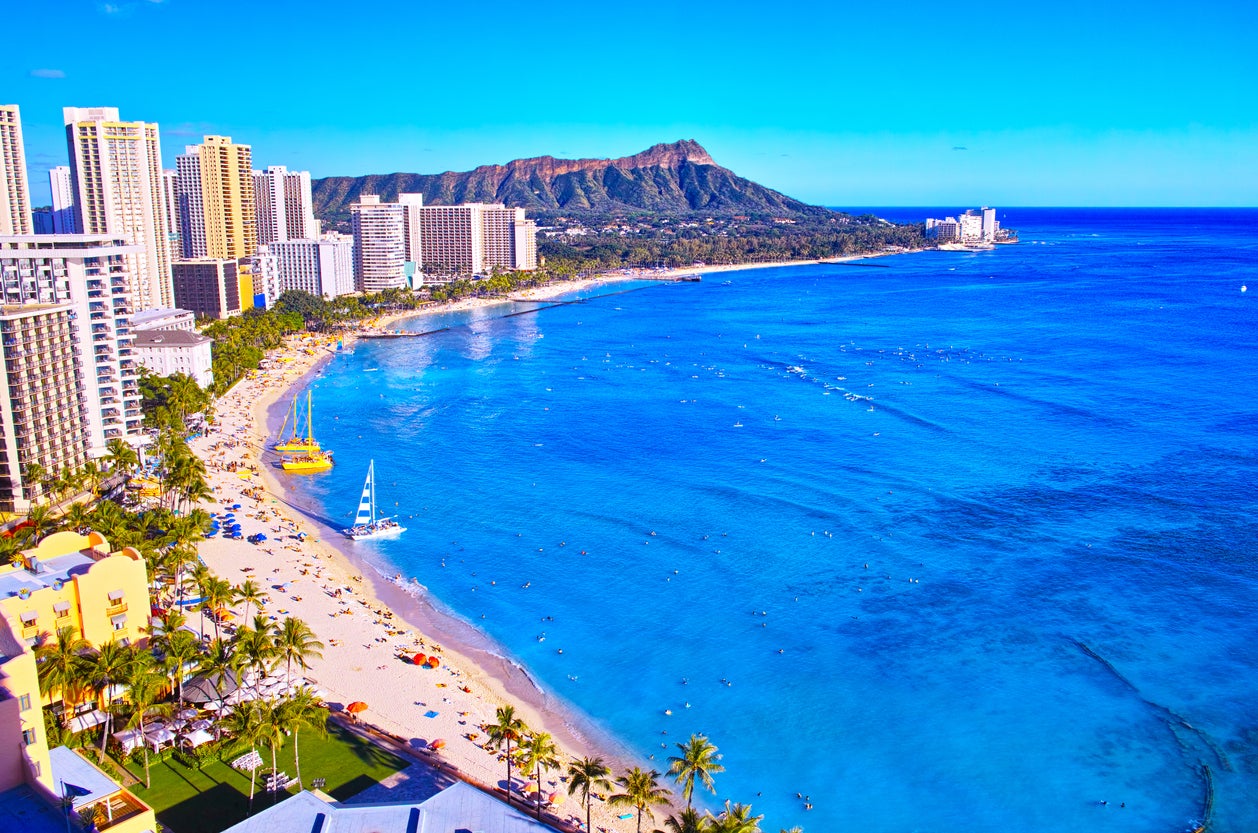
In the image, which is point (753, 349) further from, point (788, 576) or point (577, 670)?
point (577, 670)

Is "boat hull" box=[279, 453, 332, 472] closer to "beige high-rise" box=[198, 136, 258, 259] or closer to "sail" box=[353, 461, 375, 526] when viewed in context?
"sail" box=[353, 461, 375, 526]

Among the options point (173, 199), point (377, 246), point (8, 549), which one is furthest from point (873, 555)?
point (173, 199)

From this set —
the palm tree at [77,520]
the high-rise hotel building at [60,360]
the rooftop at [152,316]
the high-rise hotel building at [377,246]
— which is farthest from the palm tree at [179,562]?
the high-rise hotel building at [377,246]

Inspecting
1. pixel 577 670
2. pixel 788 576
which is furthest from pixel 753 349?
pixel 577 670

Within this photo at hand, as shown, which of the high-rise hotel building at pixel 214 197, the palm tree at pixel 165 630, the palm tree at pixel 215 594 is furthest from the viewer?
the high-rise hotel building at pixel 214 197

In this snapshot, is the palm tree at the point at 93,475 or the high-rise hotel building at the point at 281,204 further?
the high-rise hotel building at the point at 281,204

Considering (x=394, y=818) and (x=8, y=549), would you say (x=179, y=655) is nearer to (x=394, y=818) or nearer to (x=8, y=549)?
(x=394, y=818)

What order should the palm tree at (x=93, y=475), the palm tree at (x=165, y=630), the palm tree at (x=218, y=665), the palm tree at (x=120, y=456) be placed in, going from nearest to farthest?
the palm tree at (x=218, y=665)
the palm tree at (x=165, y=630)
the palm tree at (x=93, y=475)
the palm tree at (x=120, y=456)

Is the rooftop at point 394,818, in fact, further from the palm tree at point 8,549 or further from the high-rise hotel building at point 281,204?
the high-rise hotel building at point 281,204
